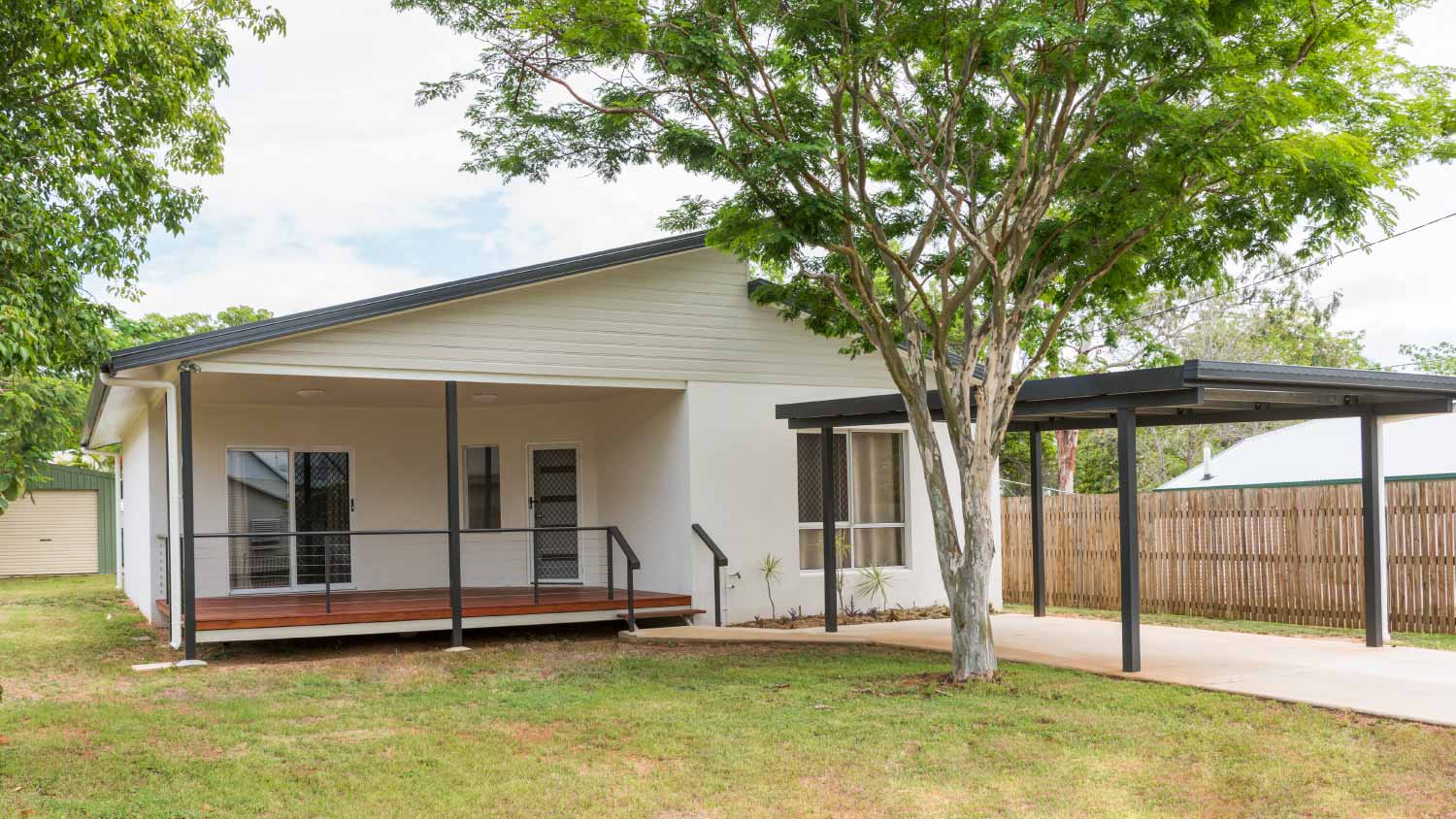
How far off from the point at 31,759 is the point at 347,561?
8219 mm

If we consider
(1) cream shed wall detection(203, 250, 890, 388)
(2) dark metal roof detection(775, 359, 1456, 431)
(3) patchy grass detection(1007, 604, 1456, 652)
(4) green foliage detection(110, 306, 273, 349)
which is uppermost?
(4) green foliage detection(110, 306, 273, 349)

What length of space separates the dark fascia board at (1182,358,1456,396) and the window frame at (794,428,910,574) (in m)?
5.40

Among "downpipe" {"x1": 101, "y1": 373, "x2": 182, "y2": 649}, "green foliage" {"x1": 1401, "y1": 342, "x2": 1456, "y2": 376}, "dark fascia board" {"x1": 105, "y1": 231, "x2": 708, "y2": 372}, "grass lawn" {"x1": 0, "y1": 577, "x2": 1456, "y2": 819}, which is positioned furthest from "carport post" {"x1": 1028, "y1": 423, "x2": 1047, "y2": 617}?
"green foliage" {"x1": 1401, "y1": 342, "x2": 1456, "y2": 376}

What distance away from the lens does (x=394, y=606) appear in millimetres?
11969

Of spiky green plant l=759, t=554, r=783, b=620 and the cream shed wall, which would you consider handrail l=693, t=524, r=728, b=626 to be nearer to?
spiky green plant l=759, t=554, r=783, b=620

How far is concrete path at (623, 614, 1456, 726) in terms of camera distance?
7910 millimetres

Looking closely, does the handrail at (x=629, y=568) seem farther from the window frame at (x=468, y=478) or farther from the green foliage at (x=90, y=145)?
the green foliage at (x=90, y=145)

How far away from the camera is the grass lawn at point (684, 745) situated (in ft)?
19.3

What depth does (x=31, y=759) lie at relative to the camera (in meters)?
6.65

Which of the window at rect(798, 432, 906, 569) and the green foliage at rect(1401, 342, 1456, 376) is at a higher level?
the green foliage at rect(1401, 342, 1456, 376)

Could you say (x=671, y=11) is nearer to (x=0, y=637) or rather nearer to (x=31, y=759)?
(x=31, y=759)

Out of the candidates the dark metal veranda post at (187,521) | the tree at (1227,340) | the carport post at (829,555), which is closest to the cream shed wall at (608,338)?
the dark metal veranda post at (187,521)

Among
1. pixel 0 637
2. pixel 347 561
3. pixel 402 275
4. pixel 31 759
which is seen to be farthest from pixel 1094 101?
pixel 402 275

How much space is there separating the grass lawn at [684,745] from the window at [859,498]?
3.55 metres
